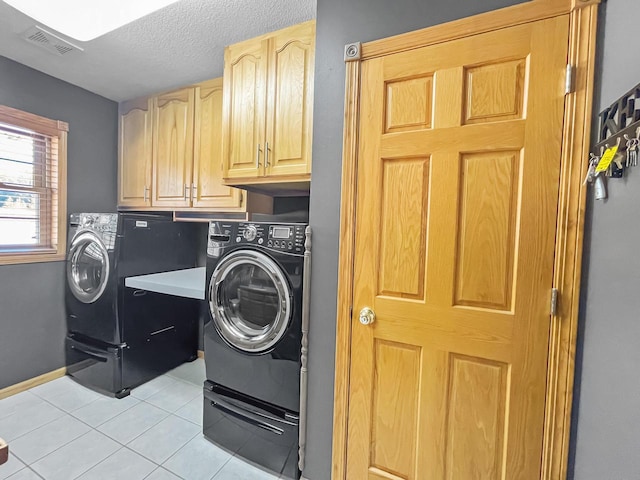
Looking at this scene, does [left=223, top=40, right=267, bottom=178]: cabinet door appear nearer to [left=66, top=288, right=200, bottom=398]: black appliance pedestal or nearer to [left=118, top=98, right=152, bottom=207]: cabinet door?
[left=118, top=98, right=152, bottom=207]: cabinet door

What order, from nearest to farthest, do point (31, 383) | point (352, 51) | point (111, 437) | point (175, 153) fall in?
point (352, 51)
point (111, 437)
point (31, 383)
point (175, 153)

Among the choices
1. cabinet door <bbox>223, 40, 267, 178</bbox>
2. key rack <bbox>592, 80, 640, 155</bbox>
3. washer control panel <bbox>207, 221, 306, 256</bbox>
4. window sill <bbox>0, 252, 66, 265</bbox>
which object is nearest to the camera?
key rack <bbox>592, 80, 640, 155</bbox>

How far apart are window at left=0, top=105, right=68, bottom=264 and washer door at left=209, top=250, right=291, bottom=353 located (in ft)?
5.92

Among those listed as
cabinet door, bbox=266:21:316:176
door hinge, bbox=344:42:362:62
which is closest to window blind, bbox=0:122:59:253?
cabinet door, bbox=266:21:316:176

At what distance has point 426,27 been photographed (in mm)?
1133

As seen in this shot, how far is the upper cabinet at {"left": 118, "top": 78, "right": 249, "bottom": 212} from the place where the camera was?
7.19ft

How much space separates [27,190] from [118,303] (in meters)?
1.21

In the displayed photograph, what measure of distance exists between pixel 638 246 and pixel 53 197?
140 inches

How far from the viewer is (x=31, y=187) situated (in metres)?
2.22

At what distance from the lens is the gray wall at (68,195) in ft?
6.92

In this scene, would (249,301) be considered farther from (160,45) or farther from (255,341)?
(160,45)

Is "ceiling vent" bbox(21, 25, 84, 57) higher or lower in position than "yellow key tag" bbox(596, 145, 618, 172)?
higher

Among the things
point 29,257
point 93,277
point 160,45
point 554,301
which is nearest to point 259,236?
point 554,301

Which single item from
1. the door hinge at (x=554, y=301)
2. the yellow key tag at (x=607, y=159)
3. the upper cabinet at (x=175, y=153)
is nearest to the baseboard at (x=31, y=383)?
the upper cabinet at (x=175, y=153)
